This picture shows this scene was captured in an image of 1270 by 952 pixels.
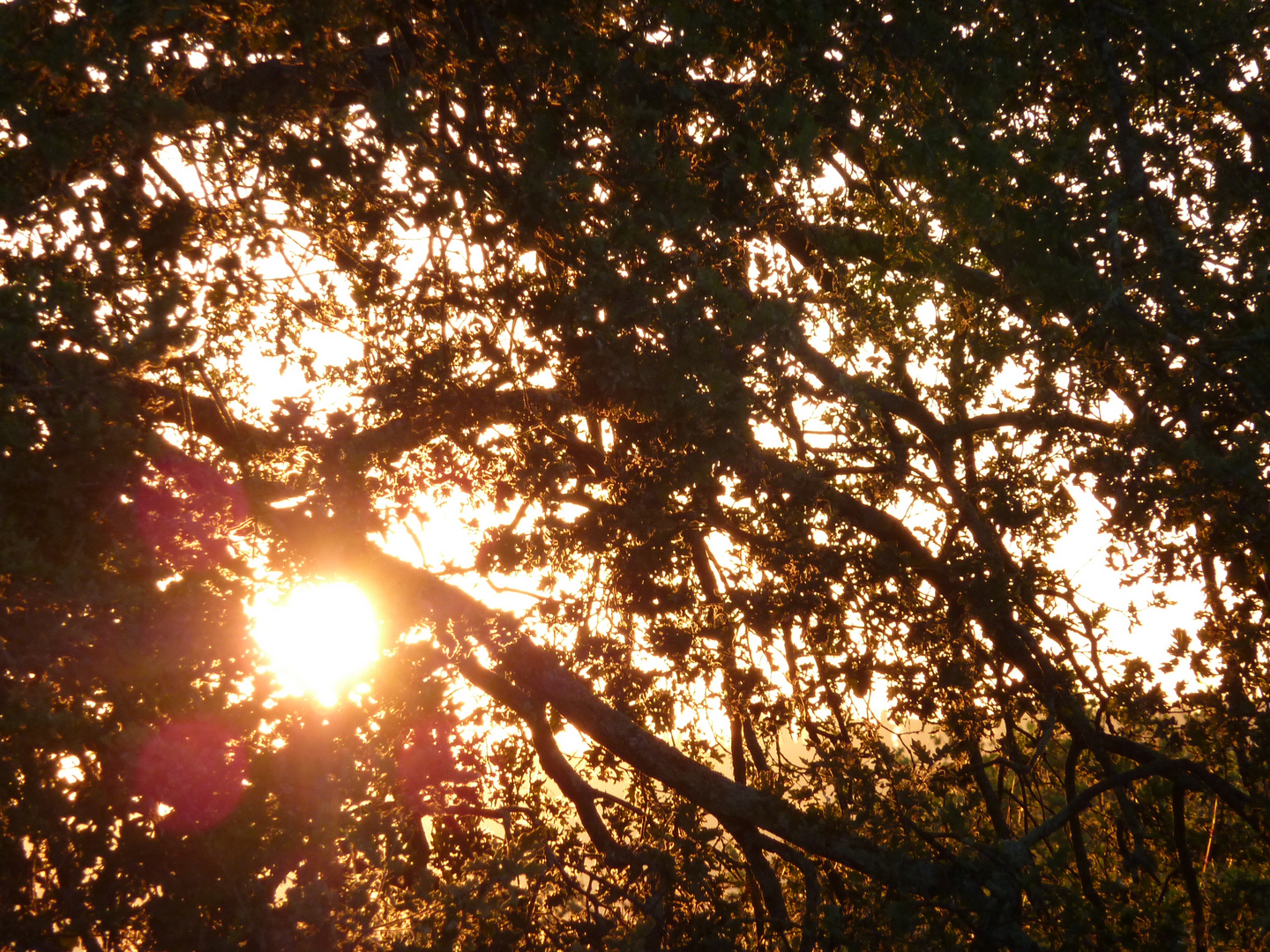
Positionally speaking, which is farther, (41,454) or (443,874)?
(443,874)

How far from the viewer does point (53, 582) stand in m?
3.58

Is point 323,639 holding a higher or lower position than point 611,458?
lower

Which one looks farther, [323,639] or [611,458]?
[611,458]

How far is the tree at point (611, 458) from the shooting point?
143 inches

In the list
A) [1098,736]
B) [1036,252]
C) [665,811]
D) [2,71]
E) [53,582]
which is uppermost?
[1036,252]

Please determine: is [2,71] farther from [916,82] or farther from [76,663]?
[916,82]

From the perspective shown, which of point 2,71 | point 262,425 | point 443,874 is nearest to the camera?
point 2,71

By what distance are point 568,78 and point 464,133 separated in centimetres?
68

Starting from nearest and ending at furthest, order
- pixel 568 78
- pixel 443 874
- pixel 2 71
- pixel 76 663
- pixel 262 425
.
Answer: pixel 76 663 < pixel 2 71 < pixel 568 78 < pixel 262 425 < pixel 443 874

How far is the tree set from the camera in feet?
11.9

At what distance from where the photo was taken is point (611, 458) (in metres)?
5.79

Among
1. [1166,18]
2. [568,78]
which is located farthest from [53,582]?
[1166,18]

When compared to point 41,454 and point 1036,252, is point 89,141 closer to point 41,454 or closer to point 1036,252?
point 41,454

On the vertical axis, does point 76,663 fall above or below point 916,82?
below
